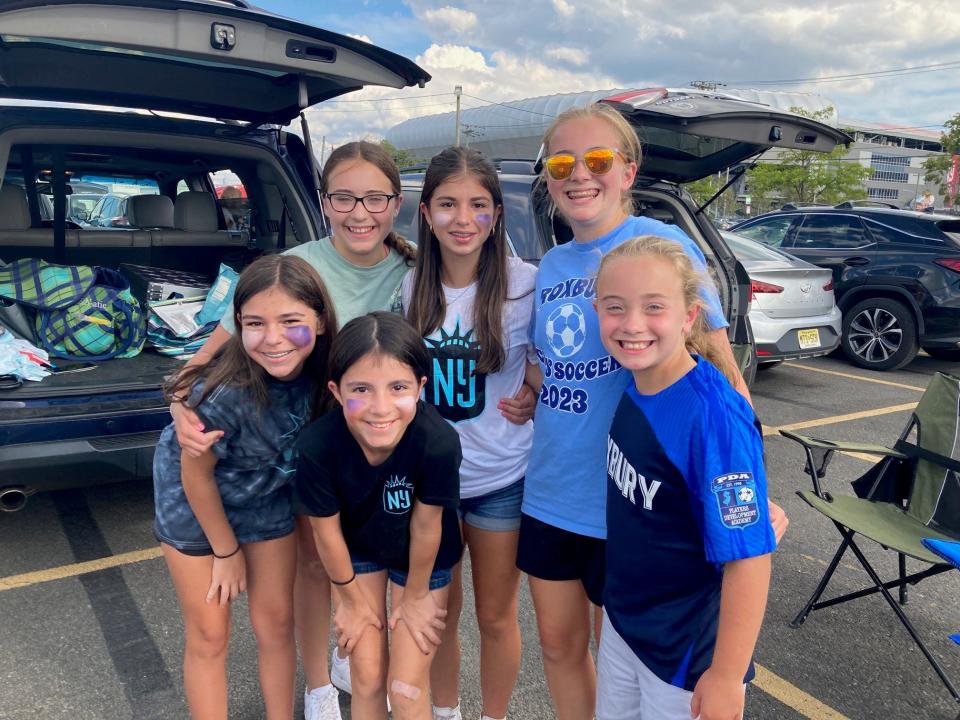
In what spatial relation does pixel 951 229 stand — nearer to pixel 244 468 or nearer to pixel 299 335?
pixel 299 335

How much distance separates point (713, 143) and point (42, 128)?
10.6 feet

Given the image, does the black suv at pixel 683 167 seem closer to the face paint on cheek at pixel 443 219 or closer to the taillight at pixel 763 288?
the face paint on cheek at pixel 443 219

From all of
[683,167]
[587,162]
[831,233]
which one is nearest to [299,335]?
[587,162]

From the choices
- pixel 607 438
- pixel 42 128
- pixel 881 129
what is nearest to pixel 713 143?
pixel 607 438

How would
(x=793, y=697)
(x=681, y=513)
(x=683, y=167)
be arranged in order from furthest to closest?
(x=683, y=167)
(x=793, y=697)
(x=681, y=513)

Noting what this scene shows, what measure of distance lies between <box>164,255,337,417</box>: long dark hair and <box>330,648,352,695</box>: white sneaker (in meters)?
1.04

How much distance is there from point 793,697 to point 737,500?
1.45 meters

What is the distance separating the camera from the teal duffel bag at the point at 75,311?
350 cm

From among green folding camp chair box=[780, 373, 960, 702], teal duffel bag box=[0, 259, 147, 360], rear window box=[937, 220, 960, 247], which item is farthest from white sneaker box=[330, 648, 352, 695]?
rear window box=[937, 220, 960, 247]

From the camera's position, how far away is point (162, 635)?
2578 mm

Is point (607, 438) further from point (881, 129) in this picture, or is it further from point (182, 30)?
point (881, 129)

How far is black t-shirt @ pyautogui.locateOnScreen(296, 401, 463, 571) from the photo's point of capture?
5.49 feet

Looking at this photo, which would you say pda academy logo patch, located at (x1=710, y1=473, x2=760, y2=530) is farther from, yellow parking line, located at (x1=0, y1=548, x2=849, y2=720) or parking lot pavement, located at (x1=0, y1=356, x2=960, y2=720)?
yellow parking line, located at (x1=0, y1=548, x2=849, y2=720)

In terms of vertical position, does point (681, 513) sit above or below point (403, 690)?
above
